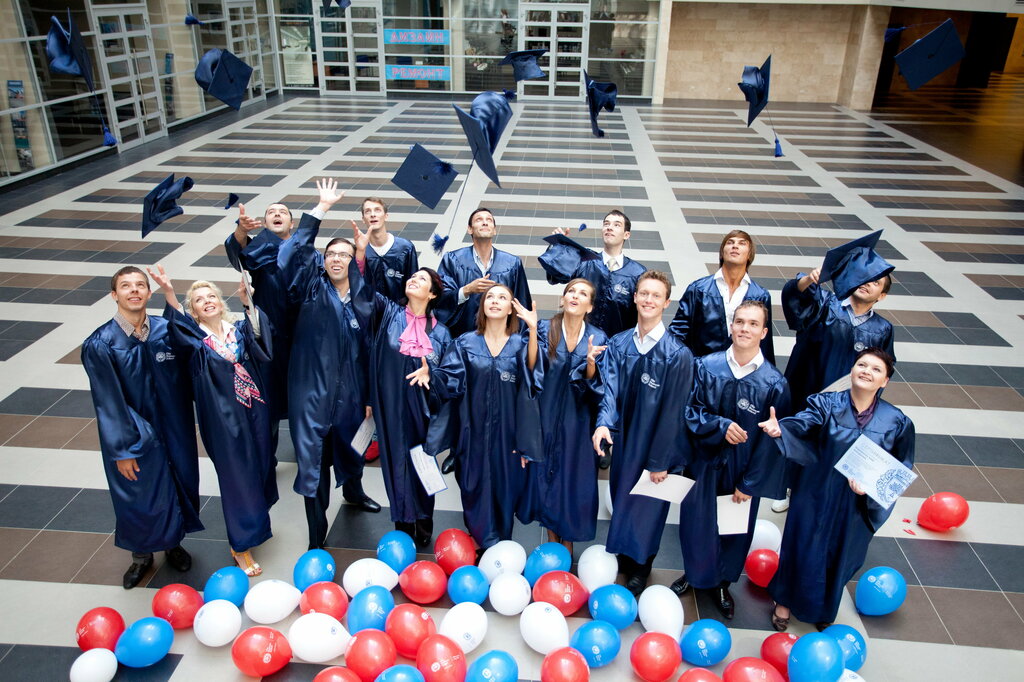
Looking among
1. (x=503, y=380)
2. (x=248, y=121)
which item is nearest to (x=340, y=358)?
(x=503, y=380)

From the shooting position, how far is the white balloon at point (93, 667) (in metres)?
3.51

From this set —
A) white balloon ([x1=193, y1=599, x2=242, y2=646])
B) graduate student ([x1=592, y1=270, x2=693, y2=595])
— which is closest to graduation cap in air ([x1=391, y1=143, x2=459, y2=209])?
graduate student ([x1=592, y1=270, x2=693, y2=595])

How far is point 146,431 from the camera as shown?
3906 millimetres

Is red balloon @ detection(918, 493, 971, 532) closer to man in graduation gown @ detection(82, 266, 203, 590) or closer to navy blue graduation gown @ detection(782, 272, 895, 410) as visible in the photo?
navy blue graduation gown @ detection(782, 272, 895, 410)

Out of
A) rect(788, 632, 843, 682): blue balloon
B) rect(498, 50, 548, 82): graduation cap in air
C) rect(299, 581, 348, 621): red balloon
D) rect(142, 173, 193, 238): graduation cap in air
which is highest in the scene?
rect(498, 50, 548, 82): graduation cap in air

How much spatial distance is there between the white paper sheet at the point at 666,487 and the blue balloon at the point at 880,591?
114cm

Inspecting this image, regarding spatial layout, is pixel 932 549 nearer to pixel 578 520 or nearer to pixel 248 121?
pixel 578 520

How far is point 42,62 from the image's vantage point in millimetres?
13109

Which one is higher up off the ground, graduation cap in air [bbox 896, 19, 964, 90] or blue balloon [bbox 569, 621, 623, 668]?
graduation cap in air [bbox 896, 19, 964, 90]

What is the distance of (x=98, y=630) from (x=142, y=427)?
3.34 feet

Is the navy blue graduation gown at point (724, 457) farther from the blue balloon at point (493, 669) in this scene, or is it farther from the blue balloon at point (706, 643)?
the blue balloon at point (493, 669)

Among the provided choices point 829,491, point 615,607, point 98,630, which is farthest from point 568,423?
point 98,630

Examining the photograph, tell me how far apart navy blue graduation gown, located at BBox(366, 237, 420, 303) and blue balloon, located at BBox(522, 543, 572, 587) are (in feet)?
6.99

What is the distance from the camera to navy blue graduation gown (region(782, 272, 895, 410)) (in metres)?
4.66
